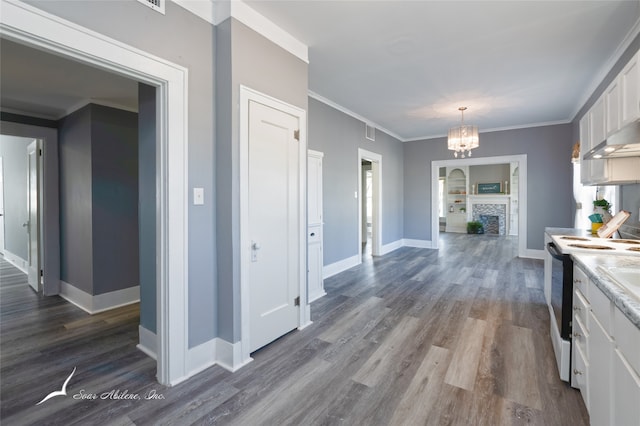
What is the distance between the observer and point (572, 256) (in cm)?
192

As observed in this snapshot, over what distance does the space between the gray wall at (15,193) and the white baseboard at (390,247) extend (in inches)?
255

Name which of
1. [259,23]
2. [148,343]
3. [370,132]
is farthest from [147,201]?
[370,132]

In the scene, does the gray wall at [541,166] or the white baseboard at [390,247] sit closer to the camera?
the gray wall at [541,166]

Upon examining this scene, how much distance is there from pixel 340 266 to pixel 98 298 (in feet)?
11.0

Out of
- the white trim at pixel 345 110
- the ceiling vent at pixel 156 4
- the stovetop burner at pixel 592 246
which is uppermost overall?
the white trim at pixel 345 110

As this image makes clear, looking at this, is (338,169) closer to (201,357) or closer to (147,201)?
(147,201)

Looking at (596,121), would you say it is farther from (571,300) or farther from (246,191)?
(246,191)

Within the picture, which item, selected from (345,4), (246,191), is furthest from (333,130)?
(246,191)

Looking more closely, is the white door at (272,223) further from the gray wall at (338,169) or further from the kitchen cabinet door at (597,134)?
the kitchen cabinet door at (597,134)

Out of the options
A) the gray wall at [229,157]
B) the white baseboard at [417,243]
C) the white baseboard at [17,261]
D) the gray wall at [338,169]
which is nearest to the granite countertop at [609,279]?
the gray wall at [229,157]

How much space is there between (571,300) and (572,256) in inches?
12.2

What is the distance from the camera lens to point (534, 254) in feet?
19.5

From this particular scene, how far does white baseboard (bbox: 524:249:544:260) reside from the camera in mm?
5865

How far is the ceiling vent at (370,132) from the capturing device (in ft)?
18.5
